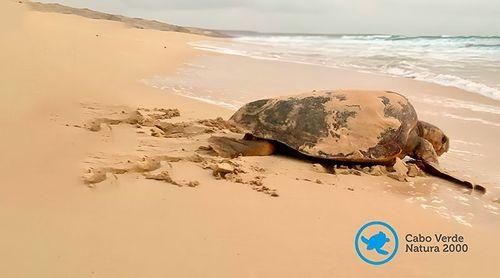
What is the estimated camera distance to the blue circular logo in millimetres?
2071

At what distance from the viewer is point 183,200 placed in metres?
2.54

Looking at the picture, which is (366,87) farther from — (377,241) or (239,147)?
(377,241)

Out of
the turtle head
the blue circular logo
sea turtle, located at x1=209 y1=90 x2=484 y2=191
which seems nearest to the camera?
the blue circular logo

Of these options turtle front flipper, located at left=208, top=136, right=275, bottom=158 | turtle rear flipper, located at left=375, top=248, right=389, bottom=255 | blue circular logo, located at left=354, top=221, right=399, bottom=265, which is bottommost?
turtle front flipper, located at left=208, top=136, right=275, bottom=158

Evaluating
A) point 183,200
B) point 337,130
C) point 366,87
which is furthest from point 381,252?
point 366,87

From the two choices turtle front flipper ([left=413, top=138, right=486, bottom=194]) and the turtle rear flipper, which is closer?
the turtle rear flipper

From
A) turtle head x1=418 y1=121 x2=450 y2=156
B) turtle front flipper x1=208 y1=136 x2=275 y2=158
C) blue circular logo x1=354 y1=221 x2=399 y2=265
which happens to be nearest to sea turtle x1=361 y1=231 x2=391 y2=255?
blue circular logo x1=354 y1=221 x2=399 y2=265

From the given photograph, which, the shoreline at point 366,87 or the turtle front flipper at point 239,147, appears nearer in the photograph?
the turtle front flipper at point 239,147

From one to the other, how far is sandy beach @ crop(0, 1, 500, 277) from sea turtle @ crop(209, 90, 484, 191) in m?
0.17

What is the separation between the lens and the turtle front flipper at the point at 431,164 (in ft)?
11.2

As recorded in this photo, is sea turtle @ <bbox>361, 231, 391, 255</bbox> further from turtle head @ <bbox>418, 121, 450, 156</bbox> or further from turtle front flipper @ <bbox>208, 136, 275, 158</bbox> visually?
turtle head @ <bbox>418, 121, 450, 156</bbox>

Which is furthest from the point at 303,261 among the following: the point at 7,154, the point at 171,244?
the point at 7,154

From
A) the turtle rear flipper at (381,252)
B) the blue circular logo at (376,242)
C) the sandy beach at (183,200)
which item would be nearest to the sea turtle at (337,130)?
the sandy beach at (183,200)

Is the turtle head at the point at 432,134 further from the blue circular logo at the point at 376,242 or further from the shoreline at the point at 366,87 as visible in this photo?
the blue circular logo at the point at 376,242
